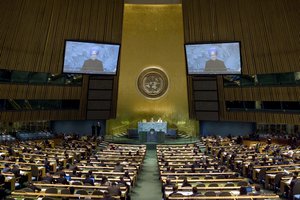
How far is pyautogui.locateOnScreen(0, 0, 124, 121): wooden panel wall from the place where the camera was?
25.5 metres

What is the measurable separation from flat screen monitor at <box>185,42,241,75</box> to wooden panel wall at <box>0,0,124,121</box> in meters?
6.97

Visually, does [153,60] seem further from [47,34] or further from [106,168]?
[106,168]

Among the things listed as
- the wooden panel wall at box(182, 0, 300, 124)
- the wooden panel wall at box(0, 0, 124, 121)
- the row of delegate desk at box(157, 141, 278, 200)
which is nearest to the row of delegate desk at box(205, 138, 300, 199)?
the row of delegate desk at box(157, 141, 278, 200)


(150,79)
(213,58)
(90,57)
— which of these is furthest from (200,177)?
(150,79)

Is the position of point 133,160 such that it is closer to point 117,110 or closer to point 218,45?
point 218,45

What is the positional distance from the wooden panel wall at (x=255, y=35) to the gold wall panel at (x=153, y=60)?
16.2 ft

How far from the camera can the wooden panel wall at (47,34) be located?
1003 inches

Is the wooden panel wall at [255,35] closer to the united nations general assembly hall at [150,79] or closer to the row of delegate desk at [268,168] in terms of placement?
the united nations general assembly hall at [150,79]

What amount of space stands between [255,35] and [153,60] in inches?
446

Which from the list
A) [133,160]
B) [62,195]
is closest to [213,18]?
[133,160]

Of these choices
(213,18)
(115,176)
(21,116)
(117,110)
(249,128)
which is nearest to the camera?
(115,176)

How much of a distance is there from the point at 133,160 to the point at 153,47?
19.8 meters

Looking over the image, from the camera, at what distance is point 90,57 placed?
94.6ft

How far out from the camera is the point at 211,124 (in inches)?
1341
